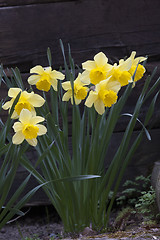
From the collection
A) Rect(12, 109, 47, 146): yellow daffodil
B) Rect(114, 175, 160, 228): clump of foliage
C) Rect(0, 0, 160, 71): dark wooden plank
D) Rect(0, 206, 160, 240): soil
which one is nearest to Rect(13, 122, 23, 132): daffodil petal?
Rect(12, 109, 47, 146): yellow daffodil

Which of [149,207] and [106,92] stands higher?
[106,92]

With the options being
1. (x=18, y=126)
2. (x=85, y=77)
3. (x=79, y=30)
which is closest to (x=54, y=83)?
(x=85, y=77)

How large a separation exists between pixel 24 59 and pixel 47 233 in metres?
0.97

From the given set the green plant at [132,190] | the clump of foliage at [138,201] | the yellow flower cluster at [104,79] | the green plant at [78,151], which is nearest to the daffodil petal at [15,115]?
the green plant at [78,151]

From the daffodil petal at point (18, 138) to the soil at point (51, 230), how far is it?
1.40 feet

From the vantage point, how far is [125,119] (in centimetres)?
206

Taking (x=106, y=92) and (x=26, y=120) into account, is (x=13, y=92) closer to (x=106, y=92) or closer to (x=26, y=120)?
(x=26, y=120)

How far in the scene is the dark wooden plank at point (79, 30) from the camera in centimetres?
200

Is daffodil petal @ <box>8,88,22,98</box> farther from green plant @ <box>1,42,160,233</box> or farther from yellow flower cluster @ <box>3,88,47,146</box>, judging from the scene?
green plant @ <box>1,42,160,233</box>

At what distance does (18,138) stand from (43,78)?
0.92 feet

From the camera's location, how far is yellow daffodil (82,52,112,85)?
49.2 inches

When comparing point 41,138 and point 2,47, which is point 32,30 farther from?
point 41,138

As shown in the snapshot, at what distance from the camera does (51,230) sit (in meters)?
1.91

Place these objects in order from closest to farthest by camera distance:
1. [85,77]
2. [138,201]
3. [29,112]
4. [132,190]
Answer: [29,112]
[85,77]
[138,201]
[132,190]
